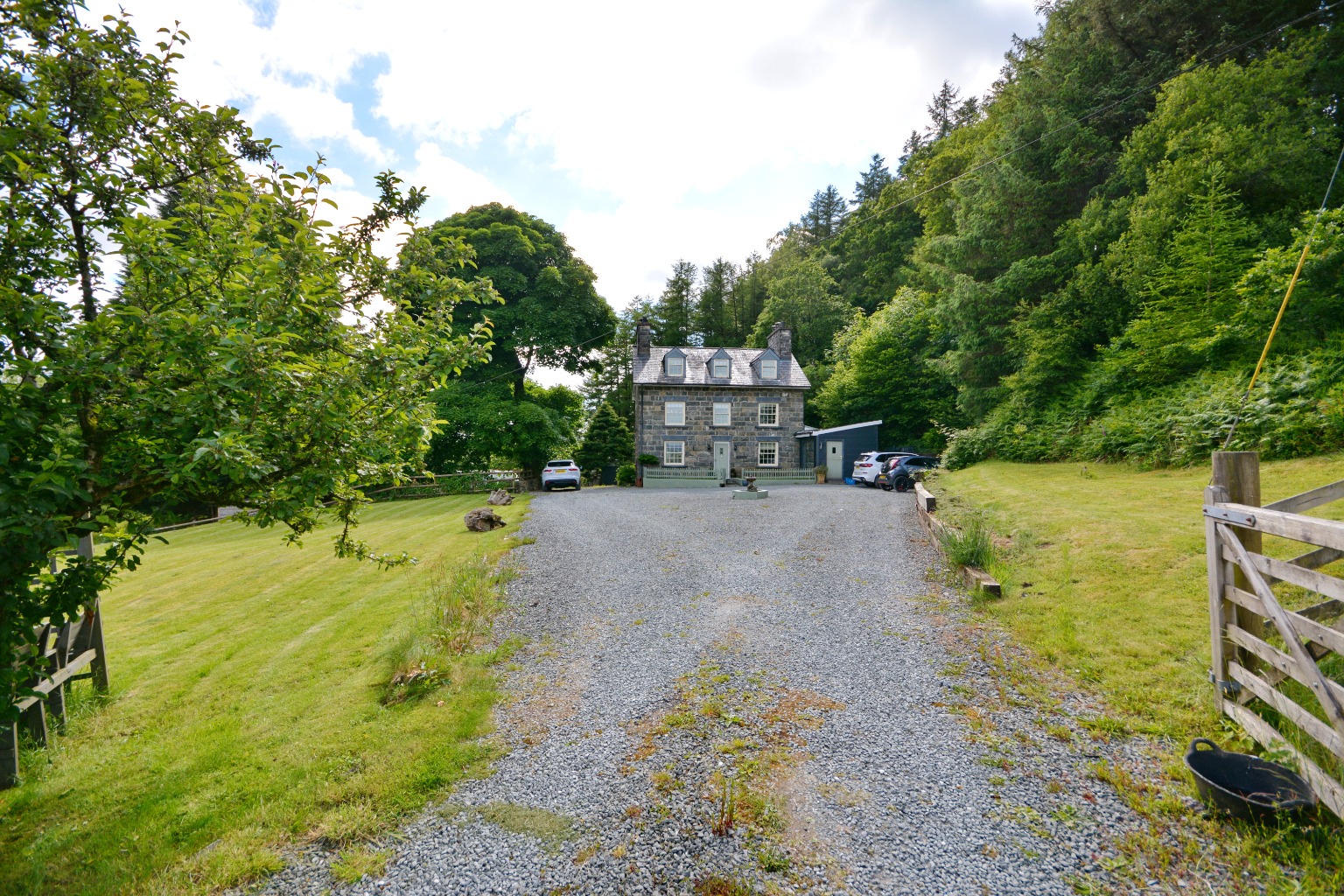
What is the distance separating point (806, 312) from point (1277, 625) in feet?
129

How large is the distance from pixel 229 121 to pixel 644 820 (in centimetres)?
567

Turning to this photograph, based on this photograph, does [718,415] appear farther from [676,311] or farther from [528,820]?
[528,820]

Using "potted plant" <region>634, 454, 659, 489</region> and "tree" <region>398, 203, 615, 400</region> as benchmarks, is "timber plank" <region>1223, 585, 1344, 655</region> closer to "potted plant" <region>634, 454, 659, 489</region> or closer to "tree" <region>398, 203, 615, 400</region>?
"potted plant" <region>634, 454, 659, 489</region>

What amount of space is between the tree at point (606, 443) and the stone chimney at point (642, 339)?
11.6ft

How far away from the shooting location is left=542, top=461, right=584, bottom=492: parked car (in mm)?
25281

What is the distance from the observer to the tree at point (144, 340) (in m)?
2.90

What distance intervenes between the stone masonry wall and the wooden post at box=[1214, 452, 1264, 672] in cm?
2432

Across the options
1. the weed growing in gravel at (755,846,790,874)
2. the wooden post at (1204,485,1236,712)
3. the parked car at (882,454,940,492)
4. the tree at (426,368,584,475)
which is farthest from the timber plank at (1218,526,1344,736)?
the tree at (426,368,584,475)

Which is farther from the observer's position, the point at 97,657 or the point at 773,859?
the point at 97,657

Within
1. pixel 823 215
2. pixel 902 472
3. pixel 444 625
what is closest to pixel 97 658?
pixel 444 625

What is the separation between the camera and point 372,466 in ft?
15.2

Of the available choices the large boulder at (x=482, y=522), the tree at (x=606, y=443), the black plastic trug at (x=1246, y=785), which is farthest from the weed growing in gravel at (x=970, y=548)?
the tree at (x=606, y=443)

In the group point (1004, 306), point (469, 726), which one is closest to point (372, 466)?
point (469, 726)

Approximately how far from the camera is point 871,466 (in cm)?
2142
